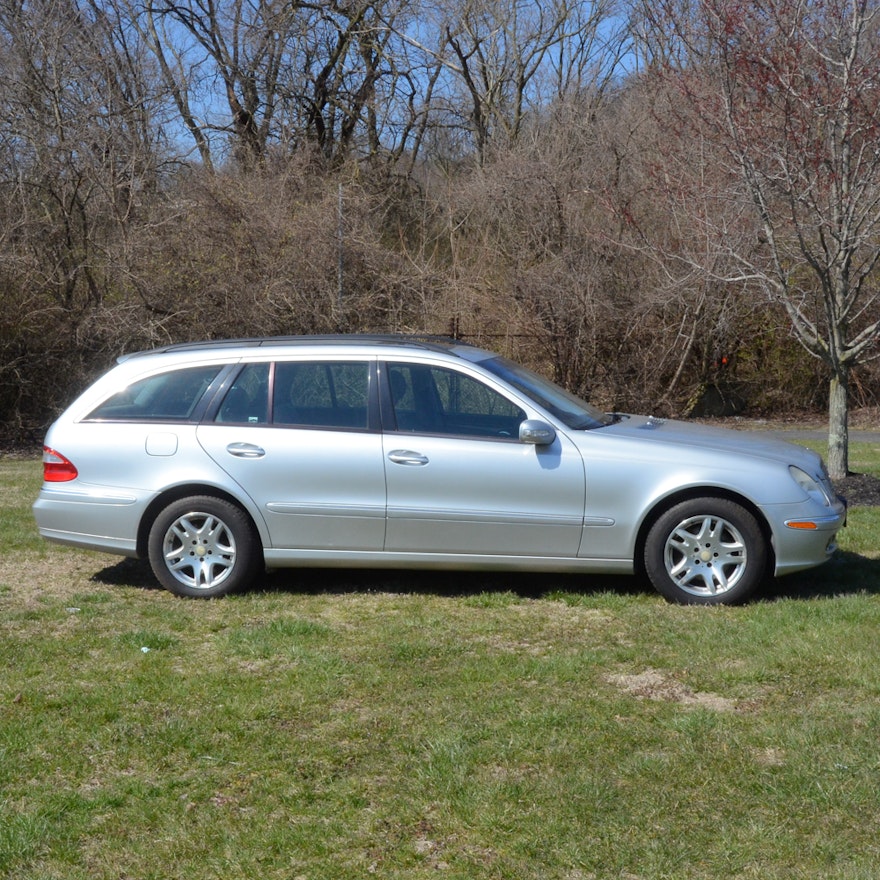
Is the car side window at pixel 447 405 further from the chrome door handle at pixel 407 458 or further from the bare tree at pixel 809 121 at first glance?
the bare tree at pixel 809 121

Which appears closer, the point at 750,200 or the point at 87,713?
the point at 87,713

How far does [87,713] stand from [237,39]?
77.4 feet

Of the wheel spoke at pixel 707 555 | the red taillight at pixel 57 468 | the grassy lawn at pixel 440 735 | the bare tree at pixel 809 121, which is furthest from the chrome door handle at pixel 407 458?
the bare tree at pixel 809 121

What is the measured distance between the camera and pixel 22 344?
679 inches

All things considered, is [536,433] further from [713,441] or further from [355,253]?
[355,253]

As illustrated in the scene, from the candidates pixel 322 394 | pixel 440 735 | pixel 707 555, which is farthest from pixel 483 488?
pixel 440 735

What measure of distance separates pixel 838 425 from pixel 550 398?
15.2 ft

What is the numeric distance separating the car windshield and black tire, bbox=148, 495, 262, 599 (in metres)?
1.85

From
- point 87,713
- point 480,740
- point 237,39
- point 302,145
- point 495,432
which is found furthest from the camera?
point 237,39

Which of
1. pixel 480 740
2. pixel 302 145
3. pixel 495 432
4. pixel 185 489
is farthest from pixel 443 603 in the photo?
pixel 302 145

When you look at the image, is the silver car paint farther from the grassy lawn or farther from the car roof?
the grassy lawn

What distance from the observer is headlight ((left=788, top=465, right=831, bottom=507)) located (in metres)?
6.76

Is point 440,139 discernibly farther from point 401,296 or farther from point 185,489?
point 185,489

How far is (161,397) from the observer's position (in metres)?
7.36
